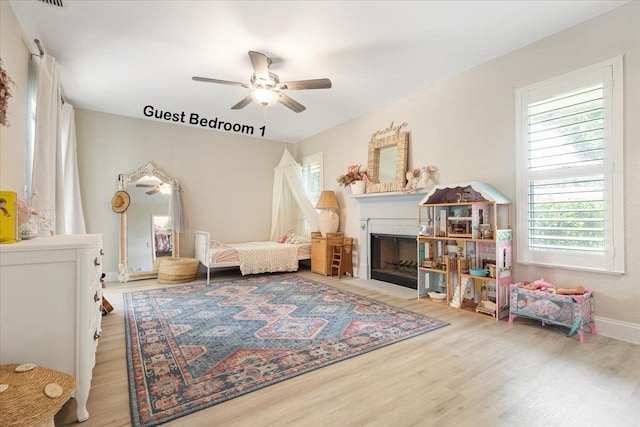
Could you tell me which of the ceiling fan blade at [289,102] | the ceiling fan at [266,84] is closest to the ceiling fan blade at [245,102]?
the ceiling fan at [266,84]

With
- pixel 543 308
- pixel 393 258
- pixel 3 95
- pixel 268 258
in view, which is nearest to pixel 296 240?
pixel 268 258

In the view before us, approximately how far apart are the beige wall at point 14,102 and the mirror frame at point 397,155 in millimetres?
4038

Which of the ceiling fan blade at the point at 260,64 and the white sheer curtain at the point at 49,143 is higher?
the ceiling fan blade at the point at 260,64

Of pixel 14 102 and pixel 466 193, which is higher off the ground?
pixel 14 102

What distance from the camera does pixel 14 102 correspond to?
2535 mm

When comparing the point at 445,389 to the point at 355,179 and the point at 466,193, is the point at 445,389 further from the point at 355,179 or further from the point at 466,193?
the point at 355,179

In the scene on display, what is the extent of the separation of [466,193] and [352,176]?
6.17 ft

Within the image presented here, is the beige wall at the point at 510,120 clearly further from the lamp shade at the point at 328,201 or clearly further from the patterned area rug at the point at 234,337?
the patterned area rug at the point at 234,337

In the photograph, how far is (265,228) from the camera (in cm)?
649

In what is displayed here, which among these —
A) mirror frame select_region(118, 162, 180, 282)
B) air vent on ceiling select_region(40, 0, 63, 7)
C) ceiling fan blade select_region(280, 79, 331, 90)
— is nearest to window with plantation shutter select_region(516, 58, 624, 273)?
ceiling fan blade select_region(280, 79, 331, 90)

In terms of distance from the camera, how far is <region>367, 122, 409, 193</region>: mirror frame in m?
4.27

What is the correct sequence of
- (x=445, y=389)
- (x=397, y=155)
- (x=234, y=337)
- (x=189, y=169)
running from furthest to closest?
(x=189, y=169) < (x=397, y=155) < (x=234, y=337) < (x=445, y=389)

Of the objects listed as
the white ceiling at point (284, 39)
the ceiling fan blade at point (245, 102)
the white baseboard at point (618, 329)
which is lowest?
the white baseboard at point (618, 329)

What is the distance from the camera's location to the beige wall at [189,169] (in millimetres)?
4852
